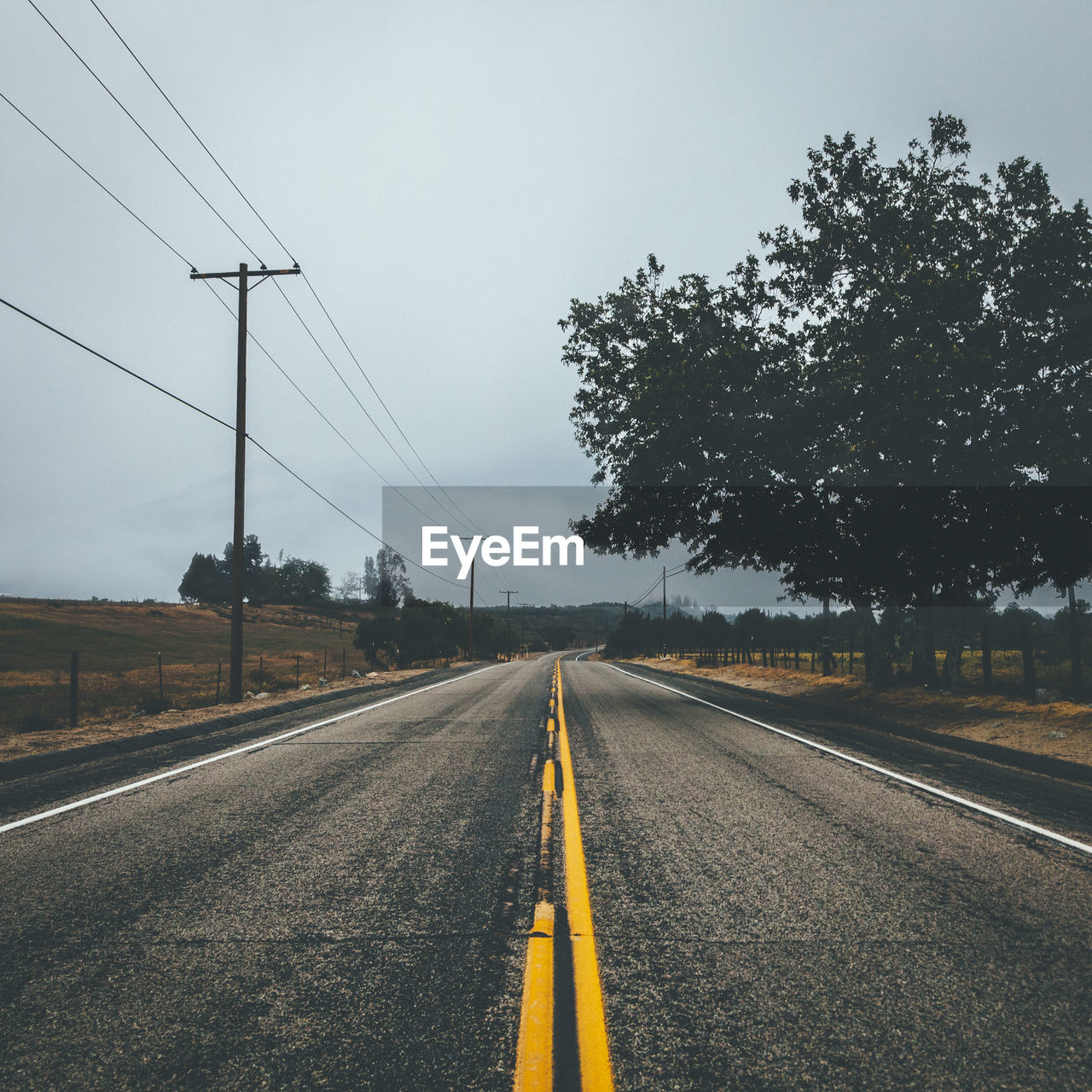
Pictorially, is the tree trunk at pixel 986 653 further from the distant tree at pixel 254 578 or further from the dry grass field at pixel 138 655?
the distant tree at pixel 254 578

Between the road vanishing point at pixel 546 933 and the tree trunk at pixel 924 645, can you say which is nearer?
the road vanishing point at pixel 546 933

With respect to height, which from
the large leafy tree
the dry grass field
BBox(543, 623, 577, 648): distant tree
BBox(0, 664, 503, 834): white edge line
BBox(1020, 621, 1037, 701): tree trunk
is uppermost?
the large leafy tree

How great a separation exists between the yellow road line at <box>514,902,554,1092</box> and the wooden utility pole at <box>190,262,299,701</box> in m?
15.6

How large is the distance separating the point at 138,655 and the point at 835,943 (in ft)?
192

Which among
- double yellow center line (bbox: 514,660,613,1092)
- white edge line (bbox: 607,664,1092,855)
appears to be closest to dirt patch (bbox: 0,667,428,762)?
double yellow center line (bbox: 514,660,613,1092)

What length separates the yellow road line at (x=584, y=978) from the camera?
100.0 inches

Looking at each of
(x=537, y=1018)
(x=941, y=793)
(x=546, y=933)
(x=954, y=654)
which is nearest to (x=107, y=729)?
(x=546, y=933)

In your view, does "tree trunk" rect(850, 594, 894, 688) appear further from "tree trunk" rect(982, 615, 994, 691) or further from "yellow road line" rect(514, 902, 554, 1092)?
"yellow road line" rect(514, 902, 554, 1092)

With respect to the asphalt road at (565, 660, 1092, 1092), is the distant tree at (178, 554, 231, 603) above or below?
above

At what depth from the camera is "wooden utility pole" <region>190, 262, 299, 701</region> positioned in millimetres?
17812

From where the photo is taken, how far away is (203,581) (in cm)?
16938

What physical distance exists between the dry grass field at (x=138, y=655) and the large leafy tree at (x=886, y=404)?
14.2 m

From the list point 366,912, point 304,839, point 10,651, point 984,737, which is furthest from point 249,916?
point 10,651

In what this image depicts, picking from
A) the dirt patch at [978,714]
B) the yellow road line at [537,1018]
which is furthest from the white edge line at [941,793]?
the yellow road line at [537,1018]
